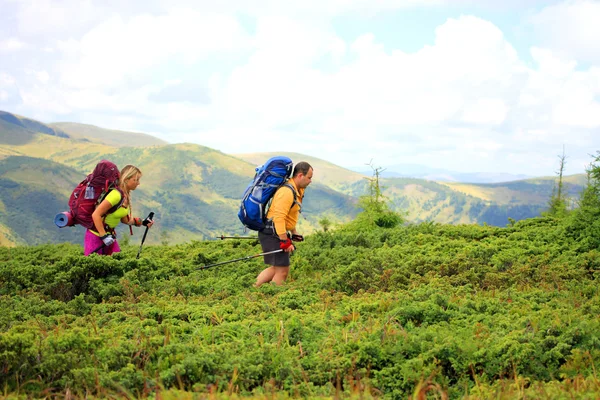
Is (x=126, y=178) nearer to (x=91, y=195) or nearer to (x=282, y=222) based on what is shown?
(x=91, y=195)

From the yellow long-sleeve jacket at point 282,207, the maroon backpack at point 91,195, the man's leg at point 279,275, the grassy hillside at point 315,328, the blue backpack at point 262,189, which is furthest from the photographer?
the maroon backpack at point 91,195

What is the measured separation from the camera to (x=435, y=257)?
10281 mm

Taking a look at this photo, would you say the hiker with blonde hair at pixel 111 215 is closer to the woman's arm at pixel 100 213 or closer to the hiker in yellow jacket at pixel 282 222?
the woman's arm at pixel 100 213

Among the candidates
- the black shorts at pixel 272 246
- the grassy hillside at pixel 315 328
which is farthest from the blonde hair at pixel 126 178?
the black shorts at pixel 272 246

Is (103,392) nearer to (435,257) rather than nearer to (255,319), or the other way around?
(255,319)

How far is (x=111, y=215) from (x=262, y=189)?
2.81 metres

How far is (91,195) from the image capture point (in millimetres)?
9891

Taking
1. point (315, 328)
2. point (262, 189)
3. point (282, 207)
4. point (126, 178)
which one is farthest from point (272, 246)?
point (315, 328)

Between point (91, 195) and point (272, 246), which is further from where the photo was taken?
point (91, 195)

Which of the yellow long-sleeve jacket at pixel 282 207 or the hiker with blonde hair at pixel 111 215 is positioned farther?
the hiker with blonde hair at pixel 111 215

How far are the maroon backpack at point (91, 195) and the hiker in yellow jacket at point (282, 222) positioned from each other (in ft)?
8.98

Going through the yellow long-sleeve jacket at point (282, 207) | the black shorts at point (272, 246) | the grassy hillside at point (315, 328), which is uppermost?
the yellow long-sleeve jacket at point (282, 207)

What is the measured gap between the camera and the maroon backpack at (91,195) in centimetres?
978

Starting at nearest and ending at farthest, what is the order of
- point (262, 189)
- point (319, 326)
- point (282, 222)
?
1. point (319, 326)
2. point (282, 222)
3. point (262, 189)
